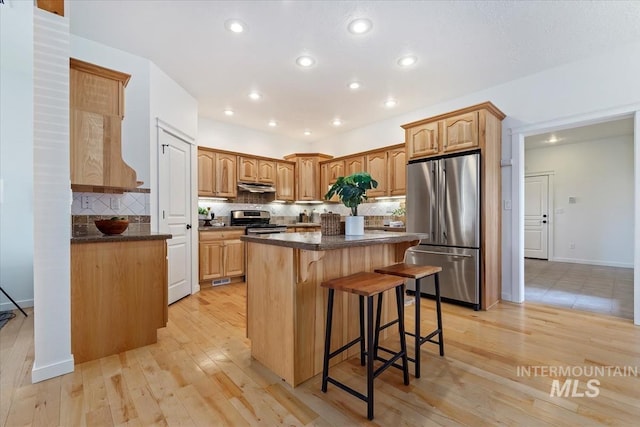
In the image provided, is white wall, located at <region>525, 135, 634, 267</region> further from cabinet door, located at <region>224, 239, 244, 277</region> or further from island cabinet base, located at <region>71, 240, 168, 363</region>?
island cabinet base, located at <region>71, 240, 168, 363</region>

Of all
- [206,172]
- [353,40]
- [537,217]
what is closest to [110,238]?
[206,172]

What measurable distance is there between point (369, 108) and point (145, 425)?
451 centimetres

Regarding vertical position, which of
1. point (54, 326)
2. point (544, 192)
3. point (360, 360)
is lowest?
point (360, 360)

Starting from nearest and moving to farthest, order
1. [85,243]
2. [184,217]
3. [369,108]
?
[85,243] < [184,217] < [369,108]

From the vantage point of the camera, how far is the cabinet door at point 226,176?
487 centimetres

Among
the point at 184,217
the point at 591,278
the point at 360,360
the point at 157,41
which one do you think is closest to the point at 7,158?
the point at 184,217

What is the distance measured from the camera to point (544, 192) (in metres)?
6.73

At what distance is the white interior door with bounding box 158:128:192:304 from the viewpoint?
3.46 m

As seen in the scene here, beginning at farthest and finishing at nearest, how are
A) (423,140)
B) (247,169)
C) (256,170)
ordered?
(256,170) < (247,169) < (423,140)

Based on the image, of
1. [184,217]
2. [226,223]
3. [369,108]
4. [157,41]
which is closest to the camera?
[157,41]

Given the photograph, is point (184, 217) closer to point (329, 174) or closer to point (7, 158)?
point (7, 158)

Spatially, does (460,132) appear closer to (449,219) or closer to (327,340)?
(449,219)

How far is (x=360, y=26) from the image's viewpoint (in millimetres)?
2553

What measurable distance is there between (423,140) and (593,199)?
498 centimetres
